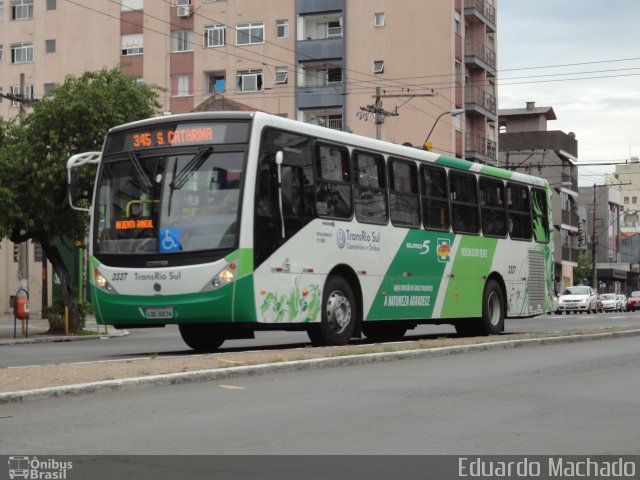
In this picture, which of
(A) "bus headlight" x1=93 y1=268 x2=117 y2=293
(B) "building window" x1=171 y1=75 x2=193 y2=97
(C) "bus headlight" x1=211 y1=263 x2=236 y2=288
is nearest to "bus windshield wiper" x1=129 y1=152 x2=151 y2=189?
(A) "bus headlight" x1=93 y1=268 x2=117 y2=293

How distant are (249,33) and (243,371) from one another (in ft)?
188

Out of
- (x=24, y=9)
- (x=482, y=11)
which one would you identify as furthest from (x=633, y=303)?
(x=24, y=9)

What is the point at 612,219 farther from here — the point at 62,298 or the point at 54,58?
the point at 62,298

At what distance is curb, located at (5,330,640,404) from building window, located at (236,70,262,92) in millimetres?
50299

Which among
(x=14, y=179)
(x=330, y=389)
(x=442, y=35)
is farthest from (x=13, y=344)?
(x=442, y=35)

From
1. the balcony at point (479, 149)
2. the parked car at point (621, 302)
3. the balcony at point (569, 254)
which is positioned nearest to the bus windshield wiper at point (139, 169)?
the balcony at point (479, 149)

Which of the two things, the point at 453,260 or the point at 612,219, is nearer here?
the point at 453,260

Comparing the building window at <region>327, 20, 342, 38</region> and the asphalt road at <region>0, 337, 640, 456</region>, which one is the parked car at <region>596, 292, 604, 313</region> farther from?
the asphalt road at <region>0, 337, 640, 456</region>

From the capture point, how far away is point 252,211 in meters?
17.0

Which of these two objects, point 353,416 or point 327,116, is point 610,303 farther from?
point 353,416

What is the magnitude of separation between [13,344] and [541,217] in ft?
41.4

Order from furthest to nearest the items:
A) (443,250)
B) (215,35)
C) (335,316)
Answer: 1. (215,35)
2. (443,250)
3. (335,316)

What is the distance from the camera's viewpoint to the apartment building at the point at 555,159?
9338 centimetres

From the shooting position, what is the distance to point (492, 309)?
24.7m
